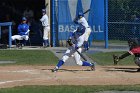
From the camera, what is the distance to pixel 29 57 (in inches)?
778

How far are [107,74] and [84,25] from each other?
5.53ft

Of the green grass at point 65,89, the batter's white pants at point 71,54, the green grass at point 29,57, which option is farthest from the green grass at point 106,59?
the green grass at point 65,89

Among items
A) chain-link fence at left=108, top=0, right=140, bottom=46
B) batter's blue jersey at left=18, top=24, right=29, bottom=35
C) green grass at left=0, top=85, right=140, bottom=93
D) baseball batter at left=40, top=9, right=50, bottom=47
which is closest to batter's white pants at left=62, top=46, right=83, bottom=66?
green grass at left=0, top=85, right=140, bottom=93

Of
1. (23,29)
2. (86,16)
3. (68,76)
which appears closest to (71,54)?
(68,76)

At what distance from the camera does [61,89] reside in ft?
38.3

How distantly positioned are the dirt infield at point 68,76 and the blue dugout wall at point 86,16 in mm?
8330

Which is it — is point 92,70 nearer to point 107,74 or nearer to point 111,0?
point 107,74

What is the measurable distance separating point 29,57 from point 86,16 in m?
6.04

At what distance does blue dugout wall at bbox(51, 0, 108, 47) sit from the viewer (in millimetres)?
24906

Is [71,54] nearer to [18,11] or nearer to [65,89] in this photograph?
[65,89]

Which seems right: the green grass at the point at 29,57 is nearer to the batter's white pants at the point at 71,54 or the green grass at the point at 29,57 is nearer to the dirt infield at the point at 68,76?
the dirt infield at the point at 68,76

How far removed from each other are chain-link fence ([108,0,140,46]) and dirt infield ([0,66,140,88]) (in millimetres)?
8297

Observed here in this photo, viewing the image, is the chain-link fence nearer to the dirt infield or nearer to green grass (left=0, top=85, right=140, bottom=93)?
the dirt infield

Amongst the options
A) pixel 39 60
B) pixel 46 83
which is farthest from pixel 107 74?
pixel 39 60
